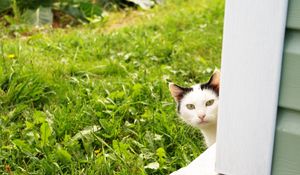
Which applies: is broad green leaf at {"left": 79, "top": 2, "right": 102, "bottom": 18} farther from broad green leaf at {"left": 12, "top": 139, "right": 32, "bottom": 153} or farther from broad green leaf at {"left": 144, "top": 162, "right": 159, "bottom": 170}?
broad green leaf at {"left": 144, "top": 162, "right": 159, "bottom": 170}

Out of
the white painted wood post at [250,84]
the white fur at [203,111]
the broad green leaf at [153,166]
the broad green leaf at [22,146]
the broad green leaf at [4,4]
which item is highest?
the white painted wood post at [250,84]

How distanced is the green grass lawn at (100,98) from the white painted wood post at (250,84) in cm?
76

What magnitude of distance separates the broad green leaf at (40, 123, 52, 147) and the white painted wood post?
115cm

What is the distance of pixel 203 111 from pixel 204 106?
0.04 meters

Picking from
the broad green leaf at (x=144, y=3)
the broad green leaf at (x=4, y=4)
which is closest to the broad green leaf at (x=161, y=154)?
the broad green leaf at (x=4, y=4)

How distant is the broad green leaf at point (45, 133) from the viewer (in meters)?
2.82

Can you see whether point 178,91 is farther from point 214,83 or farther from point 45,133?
point 45,133

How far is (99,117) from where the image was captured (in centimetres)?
317

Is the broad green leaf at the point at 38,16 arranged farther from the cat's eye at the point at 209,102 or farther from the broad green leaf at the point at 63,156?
the cat's eye at the point at 209,102

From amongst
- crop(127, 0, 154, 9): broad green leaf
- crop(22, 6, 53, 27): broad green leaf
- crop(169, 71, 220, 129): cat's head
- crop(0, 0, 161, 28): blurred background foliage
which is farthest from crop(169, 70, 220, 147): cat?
crop(127, 0, 154, 9): broad green leaf

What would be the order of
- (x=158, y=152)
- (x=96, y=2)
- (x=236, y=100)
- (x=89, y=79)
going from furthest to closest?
(x=96, y=2) < (x=89, y=79) < (x=158, y=152) < (x=236, y=100)

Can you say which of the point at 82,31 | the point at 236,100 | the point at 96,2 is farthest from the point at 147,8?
the point at 236,100

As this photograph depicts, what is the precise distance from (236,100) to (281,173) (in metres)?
0.27

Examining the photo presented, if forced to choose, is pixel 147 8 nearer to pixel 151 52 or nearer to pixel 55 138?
pixel 151 52
